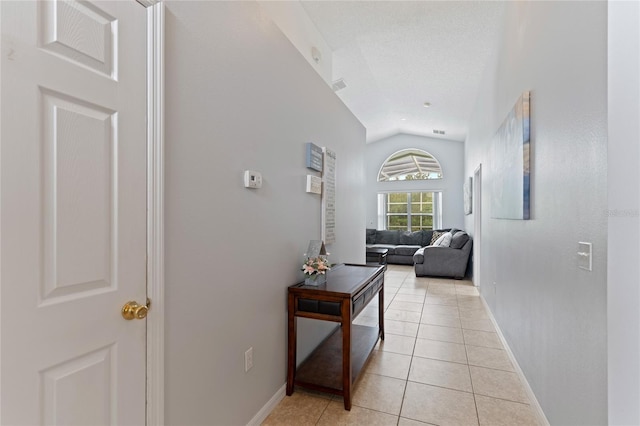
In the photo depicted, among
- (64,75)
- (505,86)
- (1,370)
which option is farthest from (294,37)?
(1,370)

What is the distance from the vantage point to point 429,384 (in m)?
2.32

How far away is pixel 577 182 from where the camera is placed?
144 centimetres

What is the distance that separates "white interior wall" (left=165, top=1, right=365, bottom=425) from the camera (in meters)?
1.34

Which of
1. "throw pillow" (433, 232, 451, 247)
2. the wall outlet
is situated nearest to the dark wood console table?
the wall outlet

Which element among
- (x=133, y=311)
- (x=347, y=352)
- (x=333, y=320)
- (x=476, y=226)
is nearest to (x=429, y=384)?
(x=347, y=352)

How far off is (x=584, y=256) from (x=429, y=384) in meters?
1.48

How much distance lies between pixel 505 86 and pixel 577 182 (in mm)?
1916

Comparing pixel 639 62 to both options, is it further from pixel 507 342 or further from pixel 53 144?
pixel 507 342

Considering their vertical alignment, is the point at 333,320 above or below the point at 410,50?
below

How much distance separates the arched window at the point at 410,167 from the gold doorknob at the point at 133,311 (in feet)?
26.5

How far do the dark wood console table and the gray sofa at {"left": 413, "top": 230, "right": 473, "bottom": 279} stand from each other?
12.7 feet

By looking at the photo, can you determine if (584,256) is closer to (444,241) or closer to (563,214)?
(563,214)

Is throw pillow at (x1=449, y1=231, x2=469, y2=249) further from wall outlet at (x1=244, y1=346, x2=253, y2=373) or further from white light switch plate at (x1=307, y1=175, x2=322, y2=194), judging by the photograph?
wall outlet at (x1=244, y1=346, x2=253, y2=373)

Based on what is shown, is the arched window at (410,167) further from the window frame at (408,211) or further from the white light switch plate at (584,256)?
the white light switch plate at (584,256)
